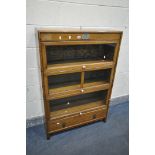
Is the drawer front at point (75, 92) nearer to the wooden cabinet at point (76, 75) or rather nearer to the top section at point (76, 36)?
the wooden cabinet at point (76, 75)

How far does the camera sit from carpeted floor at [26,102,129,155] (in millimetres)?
1897

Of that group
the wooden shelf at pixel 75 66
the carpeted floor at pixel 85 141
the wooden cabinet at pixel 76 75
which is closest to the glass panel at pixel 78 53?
the wooden cabinet at pixel 76 75

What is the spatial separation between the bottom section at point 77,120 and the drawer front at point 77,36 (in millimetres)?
917

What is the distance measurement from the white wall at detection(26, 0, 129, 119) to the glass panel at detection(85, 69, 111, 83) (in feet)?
1.92

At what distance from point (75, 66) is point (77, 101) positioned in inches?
24.7

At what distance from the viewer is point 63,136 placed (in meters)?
2.11

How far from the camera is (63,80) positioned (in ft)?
6.98

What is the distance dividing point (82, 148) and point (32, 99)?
0.85 meters

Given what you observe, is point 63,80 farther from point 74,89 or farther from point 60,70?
point 60,70

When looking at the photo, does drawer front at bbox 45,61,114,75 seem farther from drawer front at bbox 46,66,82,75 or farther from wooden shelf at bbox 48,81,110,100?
wooden shelf at bbox 48,81,110,100

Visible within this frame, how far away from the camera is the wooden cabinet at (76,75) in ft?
5.75

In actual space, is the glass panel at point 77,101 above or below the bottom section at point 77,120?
above

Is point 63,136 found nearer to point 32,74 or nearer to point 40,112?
point 40,112
